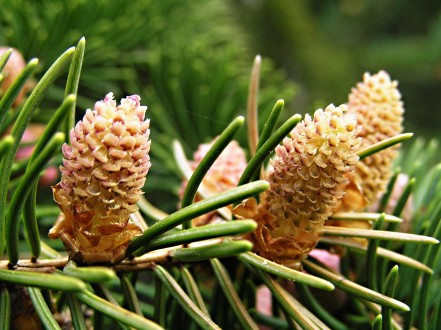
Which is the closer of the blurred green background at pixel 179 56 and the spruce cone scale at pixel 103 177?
the spruce cone scale at pixel 103 177

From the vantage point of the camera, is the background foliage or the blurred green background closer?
the background foliage

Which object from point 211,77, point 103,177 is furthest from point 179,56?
point 103,177

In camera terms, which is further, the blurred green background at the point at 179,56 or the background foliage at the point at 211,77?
the blurred green background at the point at 179,56

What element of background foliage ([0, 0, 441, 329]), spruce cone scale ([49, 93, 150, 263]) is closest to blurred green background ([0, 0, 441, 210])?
background foliage ([0, 0, 441, 329])

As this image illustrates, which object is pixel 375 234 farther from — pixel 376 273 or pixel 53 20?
pixel 53 20

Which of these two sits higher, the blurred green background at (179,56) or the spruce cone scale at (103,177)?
the blurred green background at (179,56)

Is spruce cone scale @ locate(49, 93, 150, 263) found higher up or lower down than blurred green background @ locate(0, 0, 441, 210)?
lower down

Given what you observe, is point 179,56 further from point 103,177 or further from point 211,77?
point 103,177

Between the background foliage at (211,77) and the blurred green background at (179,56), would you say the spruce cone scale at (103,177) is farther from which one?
the blurred green background at (179,56)

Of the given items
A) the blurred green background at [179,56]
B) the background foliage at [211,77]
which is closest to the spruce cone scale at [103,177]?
the background foliage at [211,77]

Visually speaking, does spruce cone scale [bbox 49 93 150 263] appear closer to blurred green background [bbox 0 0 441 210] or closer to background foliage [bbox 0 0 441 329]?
background foliage [bbox 0 0 441 329]
